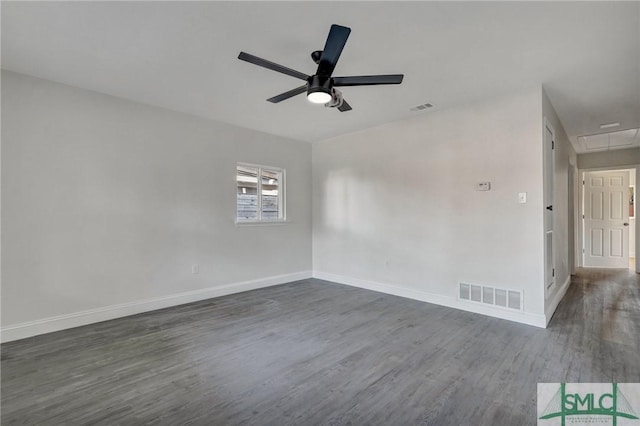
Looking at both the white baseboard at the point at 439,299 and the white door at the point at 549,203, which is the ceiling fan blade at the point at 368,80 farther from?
the white baseboard at the point at 439,299

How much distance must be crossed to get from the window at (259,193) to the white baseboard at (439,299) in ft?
5.22

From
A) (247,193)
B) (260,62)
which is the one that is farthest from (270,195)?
(260,62)

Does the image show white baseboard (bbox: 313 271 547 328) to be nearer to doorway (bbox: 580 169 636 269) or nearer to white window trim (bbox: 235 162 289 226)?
white window trim (bbox: 235 162 289 226)

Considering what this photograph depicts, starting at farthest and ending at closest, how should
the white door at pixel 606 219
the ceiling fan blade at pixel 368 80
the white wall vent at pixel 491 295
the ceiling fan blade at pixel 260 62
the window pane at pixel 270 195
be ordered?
the white door at pixel 606 219
the window pane at pixel 270 195
the white wall vent at pixel 491 295
the ceiling fan blade at pixel 368 80
the ceiling fan blade at pixel 260 62

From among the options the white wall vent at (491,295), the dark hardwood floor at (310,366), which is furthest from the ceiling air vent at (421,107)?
the dark hardwood floor at (310,366)

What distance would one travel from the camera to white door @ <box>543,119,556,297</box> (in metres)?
3.49

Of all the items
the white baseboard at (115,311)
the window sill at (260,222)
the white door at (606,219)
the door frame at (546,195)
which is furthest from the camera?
the white door at (606,219)

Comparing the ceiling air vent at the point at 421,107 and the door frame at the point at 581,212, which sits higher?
the ceiling air vent at the point at 421,107

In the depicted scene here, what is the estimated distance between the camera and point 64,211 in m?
3.35

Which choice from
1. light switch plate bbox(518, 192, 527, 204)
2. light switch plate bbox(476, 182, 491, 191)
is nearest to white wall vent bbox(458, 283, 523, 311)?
light switch plate bbox(518, 192, 527, 204)

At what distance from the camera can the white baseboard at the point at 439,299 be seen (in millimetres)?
3436

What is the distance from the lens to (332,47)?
2.05m

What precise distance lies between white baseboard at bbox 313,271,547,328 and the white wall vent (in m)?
0.07

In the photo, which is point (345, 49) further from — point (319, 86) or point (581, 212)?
point (581, 212)
